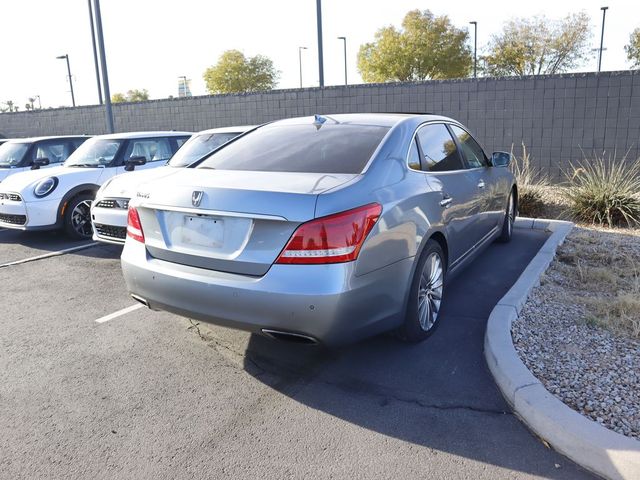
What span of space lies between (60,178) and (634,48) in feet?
141

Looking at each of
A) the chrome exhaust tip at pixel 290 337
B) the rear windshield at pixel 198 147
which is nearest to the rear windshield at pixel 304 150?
the chrome exhaust tip at pixel 290 337

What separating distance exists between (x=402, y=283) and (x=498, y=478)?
1.27m

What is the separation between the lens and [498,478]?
2473mm

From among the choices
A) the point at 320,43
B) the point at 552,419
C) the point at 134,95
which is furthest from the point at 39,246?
the point at 134,95

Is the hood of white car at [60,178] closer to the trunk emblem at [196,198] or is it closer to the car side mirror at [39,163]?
the car side mirror at [39,163]

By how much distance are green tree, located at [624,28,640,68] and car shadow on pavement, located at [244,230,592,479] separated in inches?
1661

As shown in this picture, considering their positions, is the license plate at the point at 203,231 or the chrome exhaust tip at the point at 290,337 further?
the license plate at the point at 203,231

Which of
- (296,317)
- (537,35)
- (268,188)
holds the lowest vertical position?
(296,317)

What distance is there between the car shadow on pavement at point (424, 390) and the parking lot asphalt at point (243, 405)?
1cm

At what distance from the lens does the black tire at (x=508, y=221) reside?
21.4 feet

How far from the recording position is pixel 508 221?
6.64m

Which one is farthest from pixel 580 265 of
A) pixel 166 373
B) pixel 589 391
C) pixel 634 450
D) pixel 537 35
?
pixel 537 35

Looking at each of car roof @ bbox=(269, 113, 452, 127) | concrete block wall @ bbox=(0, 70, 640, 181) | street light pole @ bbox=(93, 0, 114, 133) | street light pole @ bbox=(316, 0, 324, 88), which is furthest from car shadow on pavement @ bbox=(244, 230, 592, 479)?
street light pole @ bbox=(93, 0, 114, 133)

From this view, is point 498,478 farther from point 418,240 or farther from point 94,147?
point 94,147
